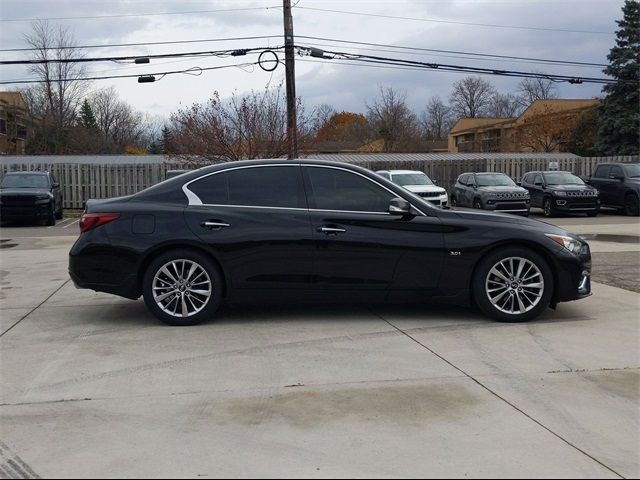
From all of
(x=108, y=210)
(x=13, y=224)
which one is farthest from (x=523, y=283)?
(x=13, y=224)

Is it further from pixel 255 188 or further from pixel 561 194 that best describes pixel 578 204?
pixel 255 188

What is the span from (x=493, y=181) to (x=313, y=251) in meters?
17.9

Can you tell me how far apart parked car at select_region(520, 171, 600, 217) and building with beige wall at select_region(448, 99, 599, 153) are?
1113 inches

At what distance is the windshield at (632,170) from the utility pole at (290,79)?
1163 centimetres

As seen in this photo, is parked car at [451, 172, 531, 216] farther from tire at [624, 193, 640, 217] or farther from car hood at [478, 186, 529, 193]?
tire at [624, 193, 640, 217]

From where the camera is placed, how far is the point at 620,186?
23297 mm

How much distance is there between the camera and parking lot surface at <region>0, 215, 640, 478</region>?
12.3 feet

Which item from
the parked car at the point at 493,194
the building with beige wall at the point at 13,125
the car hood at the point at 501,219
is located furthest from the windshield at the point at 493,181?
the building with beige wall at the point at 13,125

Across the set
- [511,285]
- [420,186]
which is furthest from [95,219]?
[420,186]

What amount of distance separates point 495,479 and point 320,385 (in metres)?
1.76

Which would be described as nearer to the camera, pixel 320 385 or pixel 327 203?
pixel 320 385

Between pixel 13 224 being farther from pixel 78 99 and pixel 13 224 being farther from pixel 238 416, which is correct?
pixel 78 99

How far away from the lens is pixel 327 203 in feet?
22.6

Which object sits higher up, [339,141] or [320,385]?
[339,141]
